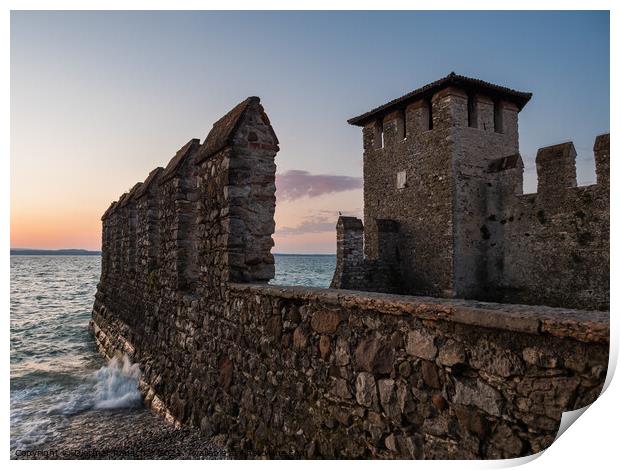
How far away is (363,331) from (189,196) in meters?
4.31

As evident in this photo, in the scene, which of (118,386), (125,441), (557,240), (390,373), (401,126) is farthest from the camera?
(401,126)

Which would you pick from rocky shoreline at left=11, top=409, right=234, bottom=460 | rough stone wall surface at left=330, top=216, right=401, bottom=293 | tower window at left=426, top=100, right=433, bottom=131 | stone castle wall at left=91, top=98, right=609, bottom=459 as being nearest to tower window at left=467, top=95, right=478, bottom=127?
tower window at left=426, top=100, right=433, bottom=131

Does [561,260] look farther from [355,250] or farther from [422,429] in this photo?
[422,429]

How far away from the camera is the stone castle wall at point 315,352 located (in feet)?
6.60

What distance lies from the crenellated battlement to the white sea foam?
7463 millimetres

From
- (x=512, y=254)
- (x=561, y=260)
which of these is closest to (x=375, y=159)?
(x=512, y=254)

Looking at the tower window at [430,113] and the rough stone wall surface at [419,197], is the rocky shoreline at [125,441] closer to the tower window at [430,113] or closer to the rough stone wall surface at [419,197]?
the rough stone wall surface at [419,197]

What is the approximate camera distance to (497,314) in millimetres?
2115

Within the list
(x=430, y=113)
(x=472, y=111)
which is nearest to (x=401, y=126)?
(x=430, y=113)

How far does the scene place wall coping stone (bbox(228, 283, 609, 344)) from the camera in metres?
1.82

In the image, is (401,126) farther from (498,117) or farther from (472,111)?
(498,117)

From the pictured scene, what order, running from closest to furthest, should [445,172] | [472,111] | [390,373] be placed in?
[390,373]
[445,172]
[472,111]

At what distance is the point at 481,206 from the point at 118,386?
1192 centimetres

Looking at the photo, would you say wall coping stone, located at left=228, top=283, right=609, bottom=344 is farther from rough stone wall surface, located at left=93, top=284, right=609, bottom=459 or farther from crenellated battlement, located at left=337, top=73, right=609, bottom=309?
crenellated battlement, located at left=337, top=73, right=609, bottom=309
